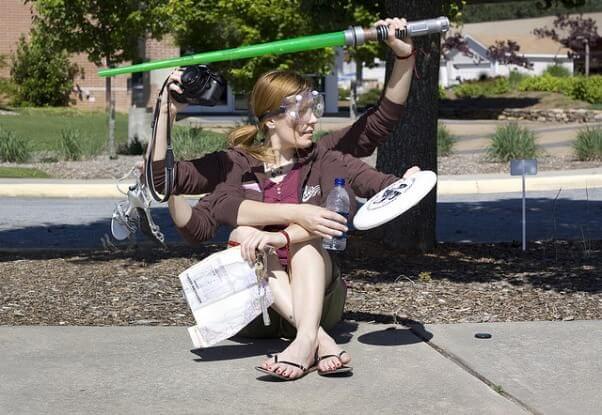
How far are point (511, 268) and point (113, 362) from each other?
3299mm

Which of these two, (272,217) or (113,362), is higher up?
(272,217)

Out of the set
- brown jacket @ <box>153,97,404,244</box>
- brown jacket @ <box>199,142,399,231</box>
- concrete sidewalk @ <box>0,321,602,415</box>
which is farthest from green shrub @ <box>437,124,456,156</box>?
brown jacket @ <box>199,142,399,231</box>

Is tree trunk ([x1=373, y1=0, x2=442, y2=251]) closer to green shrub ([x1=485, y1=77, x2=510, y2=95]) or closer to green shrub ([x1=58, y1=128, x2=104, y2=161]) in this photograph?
green shrub ([x1=58, y1=128, x2=104, y2=161])

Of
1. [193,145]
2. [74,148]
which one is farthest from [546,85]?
[74,148]

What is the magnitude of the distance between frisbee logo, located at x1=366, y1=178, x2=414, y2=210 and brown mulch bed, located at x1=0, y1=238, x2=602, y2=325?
4.34 ft

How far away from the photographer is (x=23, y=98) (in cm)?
3659

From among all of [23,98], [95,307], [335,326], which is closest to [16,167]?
[95,307]

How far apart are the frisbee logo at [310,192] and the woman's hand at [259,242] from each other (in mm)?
327

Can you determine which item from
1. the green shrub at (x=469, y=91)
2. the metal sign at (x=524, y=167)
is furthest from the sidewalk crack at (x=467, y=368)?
the green shrub at (x=469, y=91)

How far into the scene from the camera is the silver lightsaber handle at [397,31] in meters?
4.89

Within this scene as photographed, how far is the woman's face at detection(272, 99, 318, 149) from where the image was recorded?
5023 millimetres

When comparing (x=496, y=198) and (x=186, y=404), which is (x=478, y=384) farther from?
(x=496, y=198)

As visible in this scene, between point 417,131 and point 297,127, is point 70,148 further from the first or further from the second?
point 297,127

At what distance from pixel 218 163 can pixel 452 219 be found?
23.2 feet
